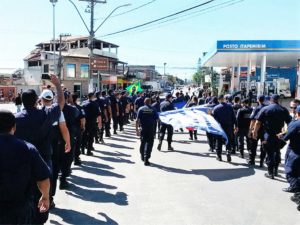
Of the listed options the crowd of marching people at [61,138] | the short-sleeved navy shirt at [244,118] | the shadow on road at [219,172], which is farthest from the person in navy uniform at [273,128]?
the short-sleeved navy shirt at [244,118]

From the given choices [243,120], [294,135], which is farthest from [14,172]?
[243,120]

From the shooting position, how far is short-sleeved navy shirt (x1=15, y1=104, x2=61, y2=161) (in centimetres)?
464

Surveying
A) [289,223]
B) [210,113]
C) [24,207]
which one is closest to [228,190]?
[289,223]

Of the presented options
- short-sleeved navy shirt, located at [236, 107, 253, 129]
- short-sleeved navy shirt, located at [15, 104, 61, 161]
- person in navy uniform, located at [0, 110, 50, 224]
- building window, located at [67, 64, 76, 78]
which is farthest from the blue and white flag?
building window, located at [67, 64, 76, 78]

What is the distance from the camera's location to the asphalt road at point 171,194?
18.9 ft

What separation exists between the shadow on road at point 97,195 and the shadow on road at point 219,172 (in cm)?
239

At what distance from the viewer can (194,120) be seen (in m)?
10.8

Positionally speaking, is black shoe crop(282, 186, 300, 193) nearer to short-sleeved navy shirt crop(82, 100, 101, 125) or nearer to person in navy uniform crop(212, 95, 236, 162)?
person in navy uniform crop(212, 95, 236, 162)

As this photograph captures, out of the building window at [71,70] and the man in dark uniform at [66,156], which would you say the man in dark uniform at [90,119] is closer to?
the man in dark uniform at [66,156]

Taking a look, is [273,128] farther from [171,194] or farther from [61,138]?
[61,138]

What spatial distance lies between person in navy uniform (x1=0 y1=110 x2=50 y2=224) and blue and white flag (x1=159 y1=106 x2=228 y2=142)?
23.5 ft

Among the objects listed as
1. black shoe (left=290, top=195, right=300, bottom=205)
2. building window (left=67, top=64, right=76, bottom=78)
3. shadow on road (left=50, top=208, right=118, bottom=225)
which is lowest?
shadow on road (left=50, top=208, right=118, bottom=225)

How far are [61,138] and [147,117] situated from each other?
138 inches

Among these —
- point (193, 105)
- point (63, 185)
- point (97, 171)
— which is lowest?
point (97, 171)
